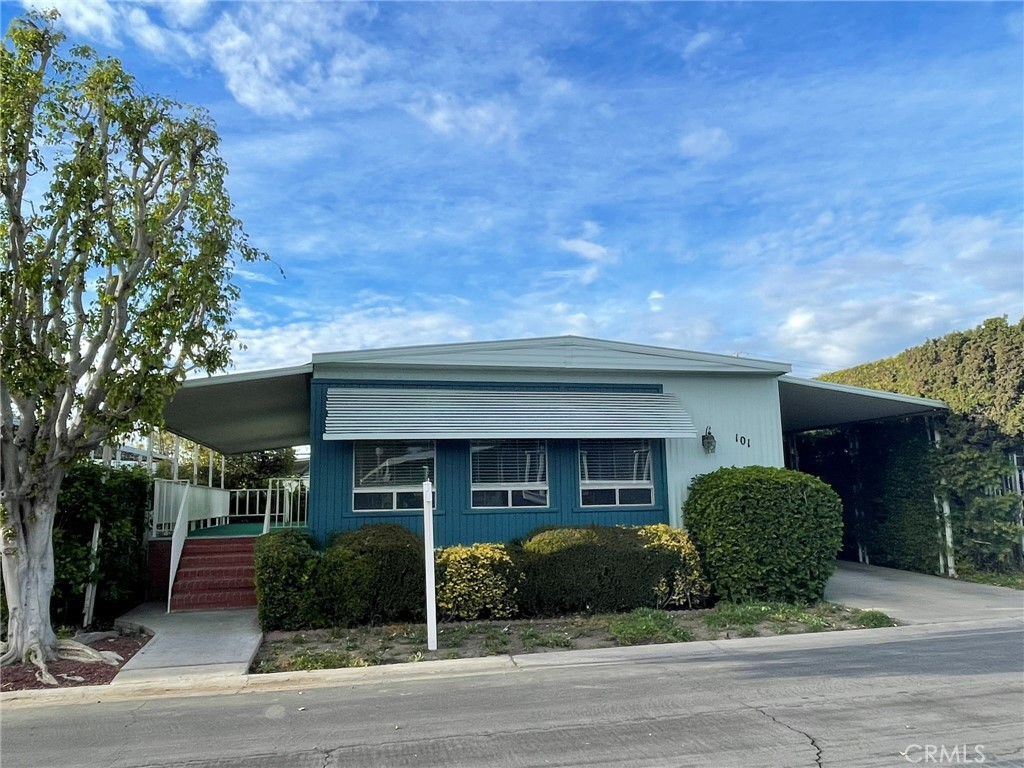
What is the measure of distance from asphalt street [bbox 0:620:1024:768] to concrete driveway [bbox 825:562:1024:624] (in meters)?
2.19

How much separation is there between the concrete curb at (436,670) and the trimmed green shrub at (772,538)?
1528 mm

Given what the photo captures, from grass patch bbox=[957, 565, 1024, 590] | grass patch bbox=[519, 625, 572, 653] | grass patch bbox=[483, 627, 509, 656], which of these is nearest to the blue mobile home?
grass patch bbox=[483, 627, 509, 656]

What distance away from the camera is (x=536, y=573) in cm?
1023

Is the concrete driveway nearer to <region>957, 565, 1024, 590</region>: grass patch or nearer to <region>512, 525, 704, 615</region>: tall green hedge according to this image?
<region>957, 565, 1024, 590</region>: grass patch

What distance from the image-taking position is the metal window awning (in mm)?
10828

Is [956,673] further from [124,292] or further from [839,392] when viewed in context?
[124,292]

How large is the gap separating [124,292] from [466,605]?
5.76 m

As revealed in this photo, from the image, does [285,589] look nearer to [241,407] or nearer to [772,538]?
[241,407]

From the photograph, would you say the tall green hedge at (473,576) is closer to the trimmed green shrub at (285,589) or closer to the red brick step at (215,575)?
the trimmed green shrub at (285,589)

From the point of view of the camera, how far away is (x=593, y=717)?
19.1 feet

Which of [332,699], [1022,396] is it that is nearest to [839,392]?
[1022,396]

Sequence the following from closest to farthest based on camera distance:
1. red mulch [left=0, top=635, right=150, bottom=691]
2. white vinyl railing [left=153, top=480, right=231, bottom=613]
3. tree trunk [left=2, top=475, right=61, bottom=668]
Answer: red mulch [left=0, top=635, right=150, bottom=691], tree trunk [left=2, top=475, right=61, bottom=668], white vinyl railing [left=153, top=480, right=231, bottom=613]

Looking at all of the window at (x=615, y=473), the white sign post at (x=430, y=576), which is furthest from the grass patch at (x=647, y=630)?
the window at (x=615, y=473)

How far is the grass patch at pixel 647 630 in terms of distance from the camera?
346 inches
